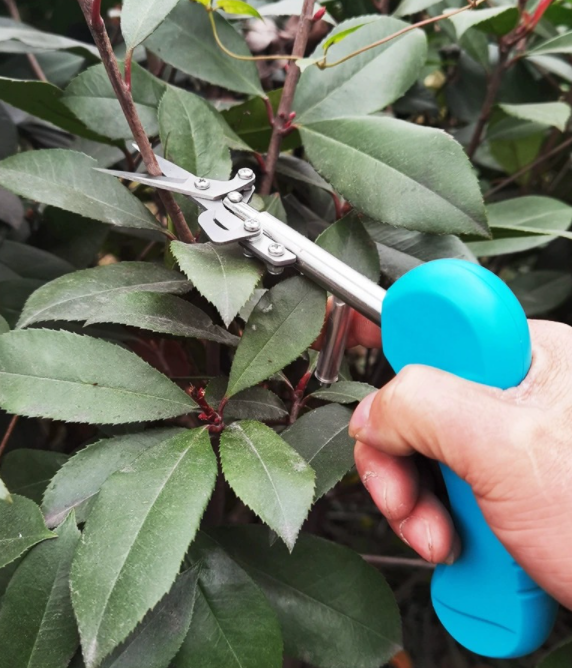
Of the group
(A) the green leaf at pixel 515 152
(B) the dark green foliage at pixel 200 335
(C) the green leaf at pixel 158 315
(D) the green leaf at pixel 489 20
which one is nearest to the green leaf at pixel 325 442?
(B) the dark green foliage at pixel 200 335

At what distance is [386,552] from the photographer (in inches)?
42.1

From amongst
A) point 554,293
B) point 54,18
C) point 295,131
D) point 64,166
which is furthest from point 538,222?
point 54,18

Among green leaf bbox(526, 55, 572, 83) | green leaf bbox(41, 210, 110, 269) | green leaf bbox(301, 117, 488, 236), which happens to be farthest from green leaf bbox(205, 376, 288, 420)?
green leaf bbox(526, 55, 572, 83)

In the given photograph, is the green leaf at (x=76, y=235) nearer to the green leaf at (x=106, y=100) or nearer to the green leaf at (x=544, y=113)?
the green leaf at (x=106, y=100)

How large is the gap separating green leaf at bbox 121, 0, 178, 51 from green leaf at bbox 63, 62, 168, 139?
0.11 metres

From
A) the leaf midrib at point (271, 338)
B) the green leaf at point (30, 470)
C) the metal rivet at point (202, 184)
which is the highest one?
the metal rivet at point (202, 184)

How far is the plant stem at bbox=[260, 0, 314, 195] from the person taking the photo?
24.9 inches

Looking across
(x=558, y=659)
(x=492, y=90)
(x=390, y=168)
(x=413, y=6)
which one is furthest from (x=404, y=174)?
(x=558, y=659)

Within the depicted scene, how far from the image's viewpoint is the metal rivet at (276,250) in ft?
1.70

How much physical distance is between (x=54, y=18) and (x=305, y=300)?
31.0 inches

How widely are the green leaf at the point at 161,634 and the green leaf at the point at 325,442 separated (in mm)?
139

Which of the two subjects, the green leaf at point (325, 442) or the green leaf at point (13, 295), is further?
the green leaf at point (13, 295)

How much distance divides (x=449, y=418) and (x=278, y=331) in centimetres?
18

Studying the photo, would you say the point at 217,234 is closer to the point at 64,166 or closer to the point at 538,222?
the point at 64,166
